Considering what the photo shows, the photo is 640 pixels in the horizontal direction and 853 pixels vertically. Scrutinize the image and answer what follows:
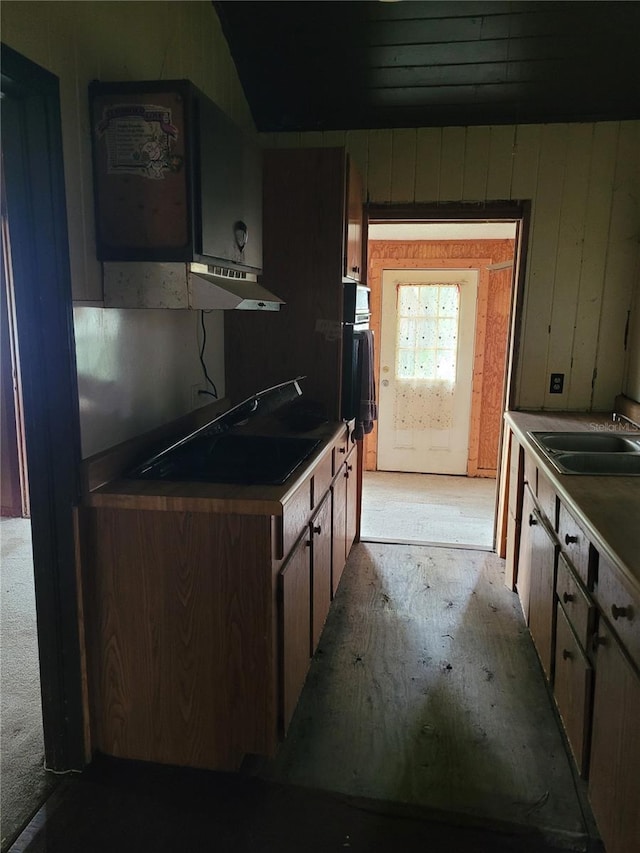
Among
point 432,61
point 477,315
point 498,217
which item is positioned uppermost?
point 432,61

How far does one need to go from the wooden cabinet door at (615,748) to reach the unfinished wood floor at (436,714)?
24cm

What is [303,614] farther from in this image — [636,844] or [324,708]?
[636,844]

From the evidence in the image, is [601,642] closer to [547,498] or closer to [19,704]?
[547,498]

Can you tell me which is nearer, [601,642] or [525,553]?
[601,642]

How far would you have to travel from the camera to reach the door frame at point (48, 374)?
1.61m

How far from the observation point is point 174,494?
1.82 metres

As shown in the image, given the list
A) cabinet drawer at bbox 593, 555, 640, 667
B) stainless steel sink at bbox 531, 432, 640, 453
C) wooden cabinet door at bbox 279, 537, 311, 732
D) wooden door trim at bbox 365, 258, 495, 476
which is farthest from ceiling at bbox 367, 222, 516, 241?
cabinet drawer at bbox 593, 555, 640, 667

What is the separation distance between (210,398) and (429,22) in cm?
187

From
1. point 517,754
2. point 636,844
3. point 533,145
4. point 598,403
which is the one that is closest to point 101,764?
point 517,754

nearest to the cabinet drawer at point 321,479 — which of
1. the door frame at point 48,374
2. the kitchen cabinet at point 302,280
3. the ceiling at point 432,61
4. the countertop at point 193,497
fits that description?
the countertop at point 193,497

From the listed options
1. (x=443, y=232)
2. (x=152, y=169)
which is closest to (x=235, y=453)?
(x=152, y=169)

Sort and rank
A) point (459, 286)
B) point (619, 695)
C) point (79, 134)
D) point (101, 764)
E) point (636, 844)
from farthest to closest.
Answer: point (459, 286) < point (101, 764) < point (79, 134) < point (619, 695) < point (636, 844)

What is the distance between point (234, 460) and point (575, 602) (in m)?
1.29

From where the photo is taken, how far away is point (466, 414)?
5.89 m
